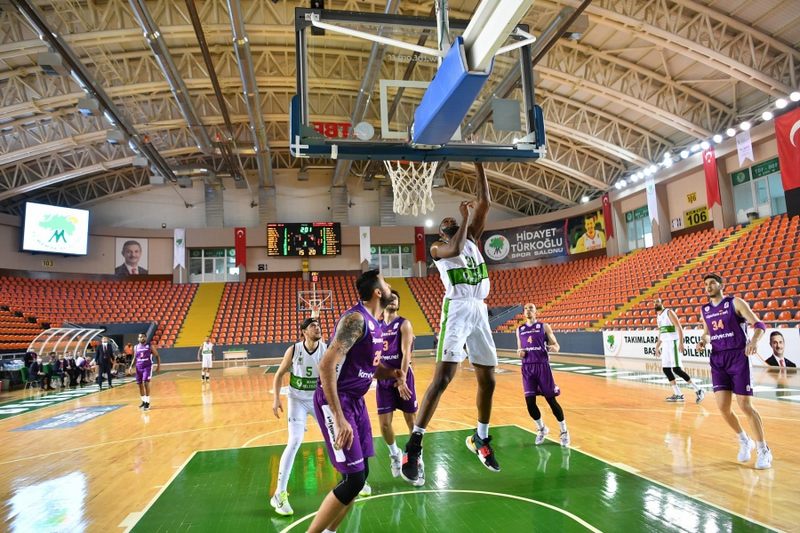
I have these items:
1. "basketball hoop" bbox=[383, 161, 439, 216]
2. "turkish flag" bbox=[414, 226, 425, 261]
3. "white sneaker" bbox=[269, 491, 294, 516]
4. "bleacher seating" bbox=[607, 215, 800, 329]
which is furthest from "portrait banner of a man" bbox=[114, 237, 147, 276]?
"white sneaker" bbox=[269, 491, 294, 516]

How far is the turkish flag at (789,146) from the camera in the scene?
17062 millimetres

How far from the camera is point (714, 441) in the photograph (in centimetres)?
609

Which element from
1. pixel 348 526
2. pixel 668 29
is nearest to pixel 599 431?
pixel 348 526

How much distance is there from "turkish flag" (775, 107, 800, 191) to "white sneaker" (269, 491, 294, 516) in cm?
2062

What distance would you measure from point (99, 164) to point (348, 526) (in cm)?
2586

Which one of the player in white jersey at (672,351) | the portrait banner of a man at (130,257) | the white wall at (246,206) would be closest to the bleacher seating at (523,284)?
the white wall at (246,206)

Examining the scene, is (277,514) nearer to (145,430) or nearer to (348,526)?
(348,526)

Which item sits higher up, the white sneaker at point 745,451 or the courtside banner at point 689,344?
the courtside banner at point 689,344

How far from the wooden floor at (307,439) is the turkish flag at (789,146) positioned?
9279mm

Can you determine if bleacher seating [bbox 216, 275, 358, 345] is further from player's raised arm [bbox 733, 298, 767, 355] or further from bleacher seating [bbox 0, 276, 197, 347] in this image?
player's raised arm [bbox 733, 298, 767, 355]

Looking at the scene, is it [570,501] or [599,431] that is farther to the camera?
[599,431]

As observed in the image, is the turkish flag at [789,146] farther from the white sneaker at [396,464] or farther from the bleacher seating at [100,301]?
the bleacher seating at [100,301]

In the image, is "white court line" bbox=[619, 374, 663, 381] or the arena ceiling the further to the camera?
the arena ceiling

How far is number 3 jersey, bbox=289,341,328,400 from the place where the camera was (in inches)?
188
